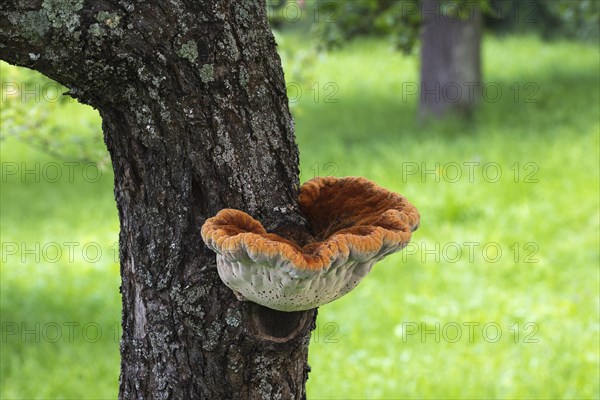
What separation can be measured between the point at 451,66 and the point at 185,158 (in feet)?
26.5

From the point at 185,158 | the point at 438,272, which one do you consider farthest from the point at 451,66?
the point at 185,158

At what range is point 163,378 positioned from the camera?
1.74 meters

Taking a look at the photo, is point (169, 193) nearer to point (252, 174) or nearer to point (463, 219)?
point (252, 174)

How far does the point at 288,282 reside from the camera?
144 centimetres

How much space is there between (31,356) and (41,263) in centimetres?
175

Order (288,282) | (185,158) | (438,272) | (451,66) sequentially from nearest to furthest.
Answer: (288,282) → (185,158) → (438,272) → (451,66)

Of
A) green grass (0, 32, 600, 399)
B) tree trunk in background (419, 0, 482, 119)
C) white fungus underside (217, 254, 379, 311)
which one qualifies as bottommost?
white fungus underside (217, 254, 379, 311)

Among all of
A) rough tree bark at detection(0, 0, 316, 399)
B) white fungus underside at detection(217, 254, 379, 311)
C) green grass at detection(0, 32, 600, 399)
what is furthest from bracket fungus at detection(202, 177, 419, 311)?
green grass at detection(0, 32, 600, 399)

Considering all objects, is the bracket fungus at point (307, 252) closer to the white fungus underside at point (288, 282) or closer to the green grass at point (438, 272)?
the white fungus underside at point (288, 282)

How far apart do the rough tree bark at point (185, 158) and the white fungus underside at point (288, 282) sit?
13 cm

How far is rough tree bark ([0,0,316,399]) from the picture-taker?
58.3 inches

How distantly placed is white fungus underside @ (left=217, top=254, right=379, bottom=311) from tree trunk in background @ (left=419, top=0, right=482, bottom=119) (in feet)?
26.1

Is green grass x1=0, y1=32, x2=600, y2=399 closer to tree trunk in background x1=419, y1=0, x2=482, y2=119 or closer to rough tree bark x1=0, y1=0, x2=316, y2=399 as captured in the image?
tree trunk in background x1=419, y1=0, x2=482, y2=119

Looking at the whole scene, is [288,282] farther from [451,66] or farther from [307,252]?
[451,66]
